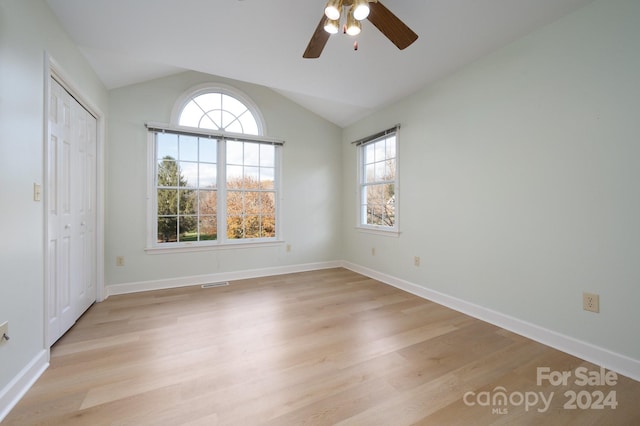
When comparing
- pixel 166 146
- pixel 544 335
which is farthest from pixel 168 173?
pixel 544 335

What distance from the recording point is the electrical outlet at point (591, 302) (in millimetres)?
1827

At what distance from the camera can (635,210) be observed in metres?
1.66

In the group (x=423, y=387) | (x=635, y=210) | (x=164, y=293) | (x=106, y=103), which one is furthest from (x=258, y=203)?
(x=635, y=210)

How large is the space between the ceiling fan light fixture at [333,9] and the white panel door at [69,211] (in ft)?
6.71

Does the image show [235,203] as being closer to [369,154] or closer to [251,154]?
[251,154]

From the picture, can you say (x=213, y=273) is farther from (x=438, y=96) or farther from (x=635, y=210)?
(x=635, y=210)

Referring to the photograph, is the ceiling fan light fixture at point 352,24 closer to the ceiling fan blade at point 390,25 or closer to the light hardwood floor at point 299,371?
Result: the ceiling fan blade at point 390,25

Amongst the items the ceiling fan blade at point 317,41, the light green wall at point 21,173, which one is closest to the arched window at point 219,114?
the light green wall at point 21,173

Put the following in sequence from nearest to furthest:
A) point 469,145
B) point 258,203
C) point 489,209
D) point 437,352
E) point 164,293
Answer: point 437,352 < point 489,209 < point 469,145 < point 164,293 < point 258,203

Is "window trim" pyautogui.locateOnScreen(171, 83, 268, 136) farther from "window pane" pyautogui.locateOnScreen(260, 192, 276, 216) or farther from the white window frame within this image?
the white window frame

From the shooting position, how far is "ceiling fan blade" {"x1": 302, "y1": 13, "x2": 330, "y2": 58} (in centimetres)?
170

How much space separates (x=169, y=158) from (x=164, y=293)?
5.71 feet

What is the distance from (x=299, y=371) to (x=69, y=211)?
2.36m

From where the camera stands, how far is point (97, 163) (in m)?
2.87
